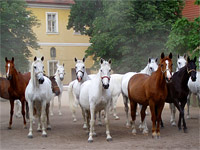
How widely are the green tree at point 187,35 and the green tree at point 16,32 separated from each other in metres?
13.2

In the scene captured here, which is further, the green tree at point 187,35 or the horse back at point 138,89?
the green tree at point 187,35

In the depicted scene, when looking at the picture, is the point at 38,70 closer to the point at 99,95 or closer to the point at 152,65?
the point at 99,95

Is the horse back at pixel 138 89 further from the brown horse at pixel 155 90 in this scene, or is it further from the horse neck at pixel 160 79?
the horse neck at pixel 160 79

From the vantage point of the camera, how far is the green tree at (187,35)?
1209 centimetres

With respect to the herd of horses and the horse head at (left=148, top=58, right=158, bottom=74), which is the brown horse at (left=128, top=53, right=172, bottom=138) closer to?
the herd of horses

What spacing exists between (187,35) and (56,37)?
25.7 m

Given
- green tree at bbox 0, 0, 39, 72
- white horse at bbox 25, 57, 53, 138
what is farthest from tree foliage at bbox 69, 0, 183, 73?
white horse at bbox 25, 57, 53, 138

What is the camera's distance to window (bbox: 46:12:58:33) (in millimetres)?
37531

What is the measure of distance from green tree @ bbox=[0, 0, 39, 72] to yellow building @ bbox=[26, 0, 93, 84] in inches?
458

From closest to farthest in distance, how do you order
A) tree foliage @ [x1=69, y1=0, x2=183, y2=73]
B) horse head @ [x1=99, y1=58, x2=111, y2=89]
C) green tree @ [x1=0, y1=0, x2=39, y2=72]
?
horse head @ [x1=99, y1=58, x2=111, y2=89], tree foliage @ [x1=69, y1=0, x2=183, y2=73], green tree @ [x1=0, y1=0, x2=39, y2=72]

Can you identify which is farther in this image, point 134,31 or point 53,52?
point 53,52

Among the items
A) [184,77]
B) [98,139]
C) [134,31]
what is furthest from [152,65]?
[134,31]

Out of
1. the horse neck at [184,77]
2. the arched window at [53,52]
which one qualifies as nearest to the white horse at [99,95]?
the horse neck at [184,77]

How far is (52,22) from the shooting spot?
125 ft
